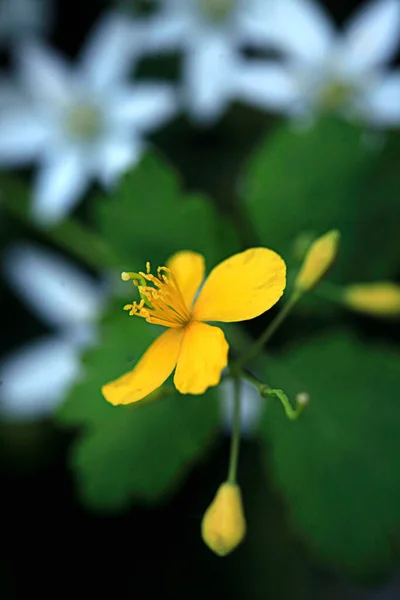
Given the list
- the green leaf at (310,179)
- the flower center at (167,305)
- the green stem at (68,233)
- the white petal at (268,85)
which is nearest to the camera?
the flower center at (167,305)

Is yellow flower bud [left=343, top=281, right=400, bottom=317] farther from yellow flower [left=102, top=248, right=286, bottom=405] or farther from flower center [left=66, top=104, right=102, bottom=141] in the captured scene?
flower center [left=66, top=104, right=102, bottom=141]

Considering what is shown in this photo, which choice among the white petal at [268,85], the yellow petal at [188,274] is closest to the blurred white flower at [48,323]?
the white petal at [268,85]

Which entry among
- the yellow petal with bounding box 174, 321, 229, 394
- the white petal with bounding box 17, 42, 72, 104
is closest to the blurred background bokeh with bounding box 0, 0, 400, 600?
the white petal with bounding box 17, 42, 72, 104

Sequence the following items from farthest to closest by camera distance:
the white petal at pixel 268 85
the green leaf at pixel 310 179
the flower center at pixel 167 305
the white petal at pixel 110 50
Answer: the white petal at pixel 110 50
the white petal at pixel 268 85
the green leaf at pixel 310 179
the flower center at pixel 167 305

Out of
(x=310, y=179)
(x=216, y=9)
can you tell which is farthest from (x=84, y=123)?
(x=310, y=179)

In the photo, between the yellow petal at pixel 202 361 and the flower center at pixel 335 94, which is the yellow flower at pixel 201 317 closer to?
the yellow petal at pixel 202 361

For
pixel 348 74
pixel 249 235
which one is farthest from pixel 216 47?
pixel 249 235

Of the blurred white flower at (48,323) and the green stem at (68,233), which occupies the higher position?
the green stem at (68,233)

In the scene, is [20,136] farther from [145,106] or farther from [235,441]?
[235,441]
